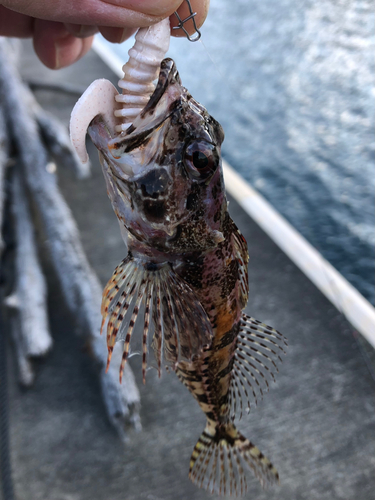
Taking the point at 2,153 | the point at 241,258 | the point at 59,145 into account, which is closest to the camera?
the point at 241,258

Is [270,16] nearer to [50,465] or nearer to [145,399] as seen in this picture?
[145,399]

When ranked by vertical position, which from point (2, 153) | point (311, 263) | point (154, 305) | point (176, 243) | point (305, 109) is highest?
point (176, 243)

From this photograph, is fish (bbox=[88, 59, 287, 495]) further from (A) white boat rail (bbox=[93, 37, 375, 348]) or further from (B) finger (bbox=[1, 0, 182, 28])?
(A) white boat rail (bbox=[93, 37, 375, 348])

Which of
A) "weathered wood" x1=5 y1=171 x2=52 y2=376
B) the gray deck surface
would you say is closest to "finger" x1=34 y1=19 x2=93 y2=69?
"weathered wood" x1=5 y1=171 x2=52 y2=376

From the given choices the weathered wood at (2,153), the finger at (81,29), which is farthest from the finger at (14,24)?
the weathered wood at (2,153)

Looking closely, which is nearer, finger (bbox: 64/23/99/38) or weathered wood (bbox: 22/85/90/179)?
finger (bbox: 64/23/99/38)

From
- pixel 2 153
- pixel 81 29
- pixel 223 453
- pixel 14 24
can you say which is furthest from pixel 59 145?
pixel 223 453

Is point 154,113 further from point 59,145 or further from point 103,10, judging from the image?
point 59,145

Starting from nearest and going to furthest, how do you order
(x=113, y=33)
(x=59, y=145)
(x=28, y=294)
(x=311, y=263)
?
(x=113, y=33) < (x=28, y=294) < (x=311, y=263) < (x=59, y=145)
